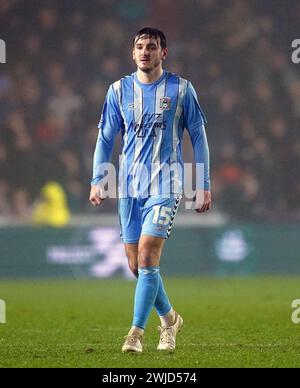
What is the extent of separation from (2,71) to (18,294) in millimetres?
6849

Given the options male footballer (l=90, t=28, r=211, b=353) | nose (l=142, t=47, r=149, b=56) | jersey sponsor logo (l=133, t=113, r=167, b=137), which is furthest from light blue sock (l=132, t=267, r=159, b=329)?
nose (l=142, t=47, r=149, b=56)

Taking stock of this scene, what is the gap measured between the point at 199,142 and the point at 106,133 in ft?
2.25

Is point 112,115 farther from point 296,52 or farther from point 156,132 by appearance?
point 296,52

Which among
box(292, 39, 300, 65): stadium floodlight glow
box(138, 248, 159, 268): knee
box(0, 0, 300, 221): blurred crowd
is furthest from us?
box(292, 39, 300, 65): stadium floodlight glow

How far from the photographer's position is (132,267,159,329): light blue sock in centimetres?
723

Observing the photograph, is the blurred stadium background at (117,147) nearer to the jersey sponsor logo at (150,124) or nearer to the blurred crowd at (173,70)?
the blurred crowd at (173,70)

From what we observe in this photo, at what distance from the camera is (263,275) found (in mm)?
16922

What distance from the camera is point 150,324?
10.0 m

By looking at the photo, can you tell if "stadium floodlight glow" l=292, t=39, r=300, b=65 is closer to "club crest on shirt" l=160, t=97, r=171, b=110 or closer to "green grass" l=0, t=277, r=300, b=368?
"green grass" l=0, t=277, r=300, b=368

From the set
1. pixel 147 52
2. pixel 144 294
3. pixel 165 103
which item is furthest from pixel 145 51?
pixel 144 294

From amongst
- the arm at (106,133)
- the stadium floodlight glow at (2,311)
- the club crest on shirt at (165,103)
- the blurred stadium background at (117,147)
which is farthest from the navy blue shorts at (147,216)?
the blurred stadium background at (117,147)

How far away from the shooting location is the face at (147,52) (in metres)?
7.36

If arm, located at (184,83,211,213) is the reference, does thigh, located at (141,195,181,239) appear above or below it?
below
